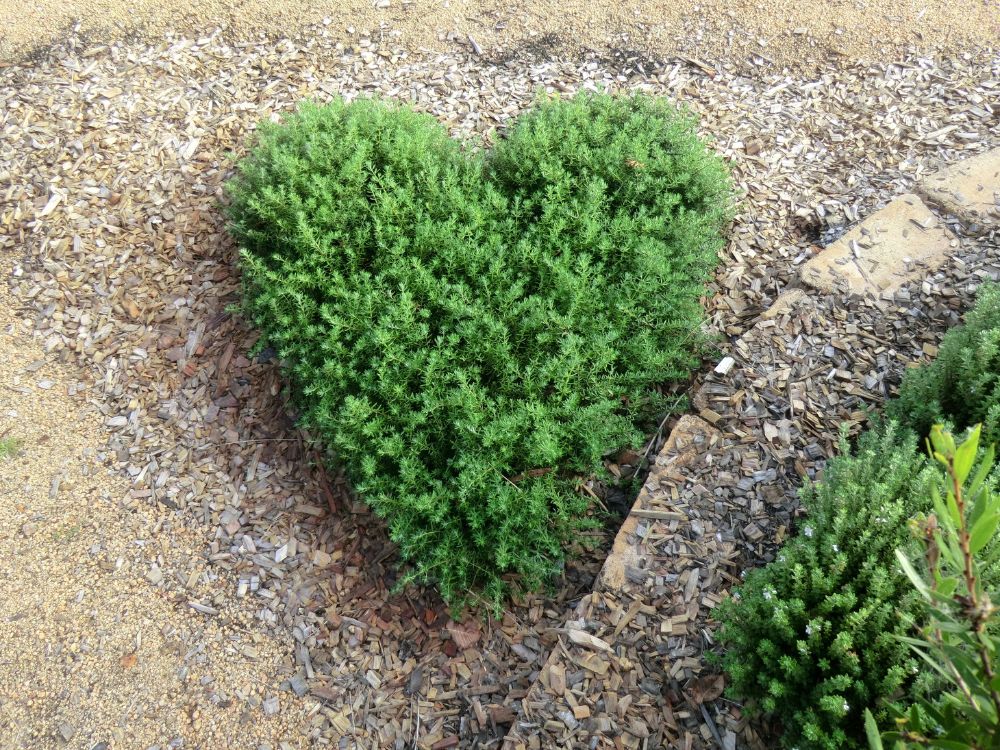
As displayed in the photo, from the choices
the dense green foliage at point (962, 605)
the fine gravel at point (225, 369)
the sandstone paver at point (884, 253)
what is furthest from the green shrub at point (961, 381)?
the dense green foliage at point (962, 605)

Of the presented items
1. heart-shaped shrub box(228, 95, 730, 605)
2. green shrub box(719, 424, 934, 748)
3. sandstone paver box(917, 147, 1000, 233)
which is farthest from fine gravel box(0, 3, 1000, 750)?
green shrub box(719, 424, 934, 748)

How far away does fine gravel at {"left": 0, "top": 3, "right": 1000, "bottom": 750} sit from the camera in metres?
3.38

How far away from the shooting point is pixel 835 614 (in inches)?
103

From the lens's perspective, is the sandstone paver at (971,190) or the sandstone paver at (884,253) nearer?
the sandstone paver at (884,253)

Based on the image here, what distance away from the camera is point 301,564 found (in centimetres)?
371

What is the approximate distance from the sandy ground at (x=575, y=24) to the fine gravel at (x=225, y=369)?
134mm

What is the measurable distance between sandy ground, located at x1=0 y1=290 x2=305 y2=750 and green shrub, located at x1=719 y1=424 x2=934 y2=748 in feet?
6.75

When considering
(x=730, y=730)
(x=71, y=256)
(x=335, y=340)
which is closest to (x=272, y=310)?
(x=335, y=340)

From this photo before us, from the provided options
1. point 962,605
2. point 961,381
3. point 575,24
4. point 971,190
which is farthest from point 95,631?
point 971,190

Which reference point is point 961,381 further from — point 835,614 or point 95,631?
point 95,631

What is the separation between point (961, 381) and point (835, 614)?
50.0 inches

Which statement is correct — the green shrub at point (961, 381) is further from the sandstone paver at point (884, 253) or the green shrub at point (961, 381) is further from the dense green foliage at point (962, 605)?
the dense green foliage at point (962, 605)

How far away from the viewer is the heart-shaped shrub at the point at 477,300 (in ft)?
11.0

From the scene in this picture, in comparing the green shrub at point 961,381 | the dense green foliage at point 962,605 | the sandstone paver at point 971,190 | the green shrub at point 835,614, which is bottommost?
the green shrub at point 835,614
